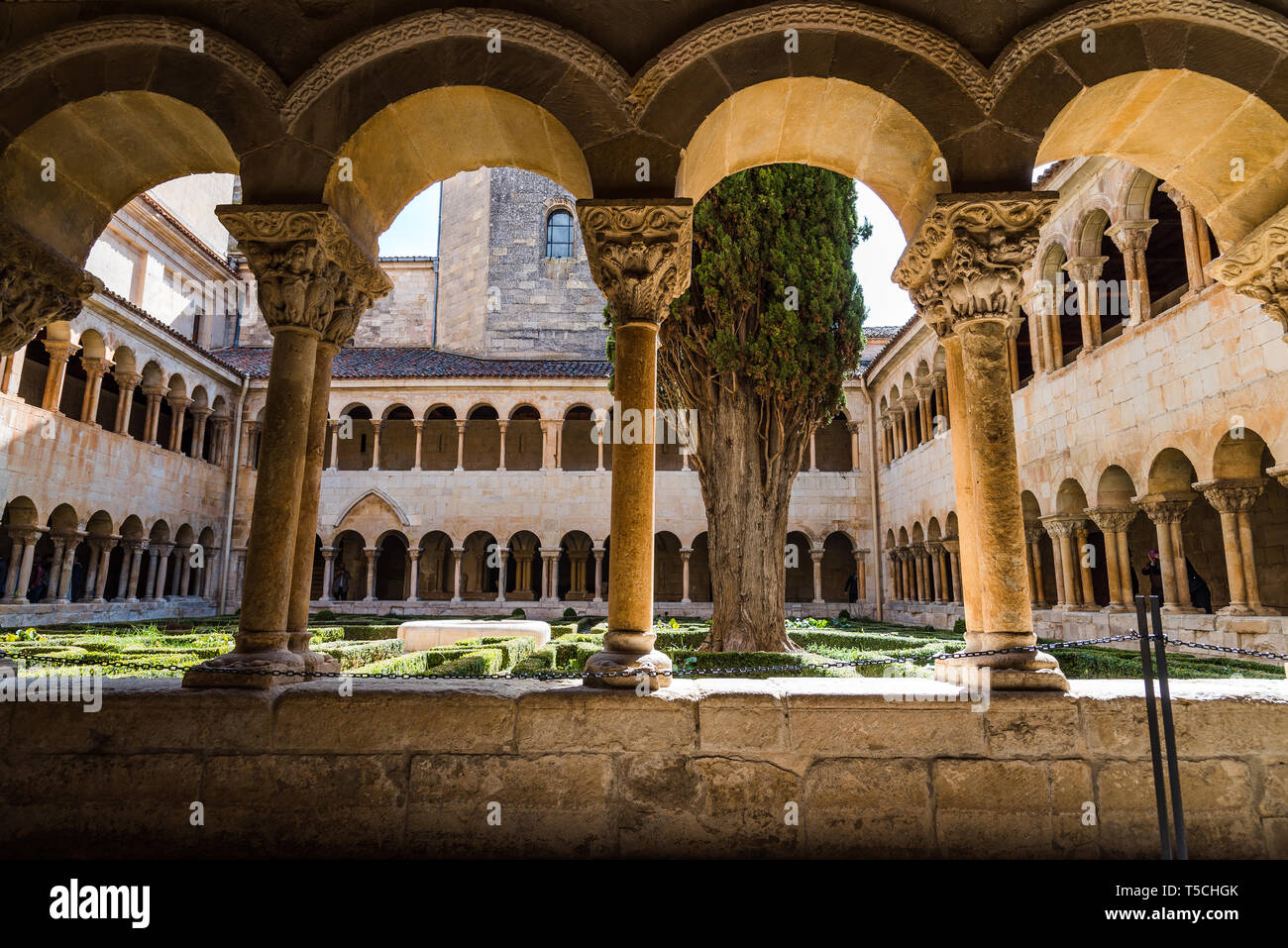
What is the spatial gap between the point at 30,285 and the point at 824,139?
4.35m

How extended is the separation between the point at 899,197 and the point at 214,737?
4.22 metres

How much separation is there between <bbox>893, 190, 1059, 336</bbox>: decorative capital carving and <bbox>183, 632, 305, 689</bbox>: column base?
3.46 m

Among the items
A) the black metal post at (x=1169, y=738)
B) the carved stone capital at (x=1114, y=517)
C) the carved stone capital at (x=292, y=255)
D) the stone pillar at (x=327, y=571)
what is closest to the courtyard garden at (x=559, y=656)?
the carved stone capital at (x=1114, y=517)

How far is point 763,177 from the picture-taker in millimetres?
8219

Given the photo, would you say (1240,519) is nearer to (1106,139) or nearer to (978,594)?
(1106,139)

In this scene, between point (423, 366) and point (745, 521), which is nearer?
point (745, 521)

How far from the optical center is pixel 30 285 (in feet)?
13.6

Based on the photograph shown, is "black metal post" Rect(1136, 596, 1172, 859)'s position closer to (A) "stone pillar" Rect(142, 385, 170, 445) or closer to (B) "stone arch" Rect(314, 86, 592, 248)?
(B) "stone arch" Rect(314, 86, 592, 248)

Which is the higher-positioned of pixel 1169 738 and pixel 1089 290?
pixel 1089 290

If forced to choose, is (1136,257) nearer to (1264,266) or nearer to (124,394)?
(1264,266)

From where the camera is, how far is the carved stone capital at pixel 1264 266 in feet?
12.8

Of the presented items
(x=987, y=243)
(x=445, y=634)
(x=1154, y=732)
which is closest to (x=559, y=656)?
(x=445, y=634)

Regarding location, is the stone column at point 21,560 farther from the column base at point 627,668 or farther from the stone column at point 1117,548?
the stone column at point 1117,548

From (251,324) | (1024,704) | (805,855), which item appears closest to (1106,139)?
(1024,704)
